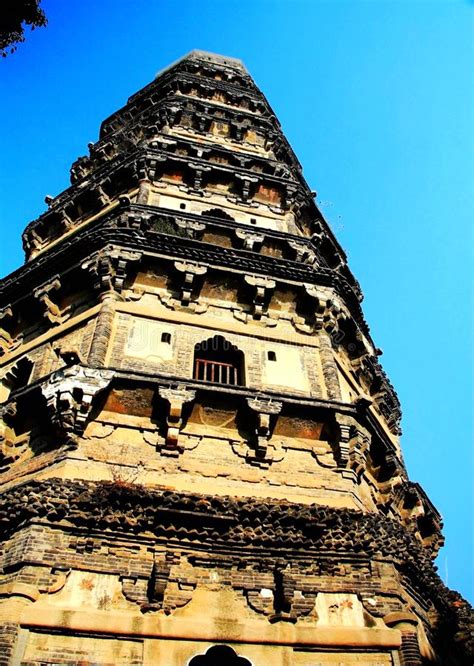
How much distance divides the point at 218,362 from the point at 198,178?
8163 millimetres

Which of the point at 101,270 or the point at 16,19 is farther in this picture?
the point at 101,270

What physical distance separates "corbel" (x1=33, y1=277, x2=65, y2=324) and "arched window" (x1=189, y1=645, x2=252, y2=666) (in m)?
8.67

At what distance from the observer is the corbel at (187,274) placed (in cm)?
1419

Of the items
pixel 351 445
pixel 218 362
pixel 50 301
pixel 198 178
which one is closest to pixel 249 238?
pixel 198 178

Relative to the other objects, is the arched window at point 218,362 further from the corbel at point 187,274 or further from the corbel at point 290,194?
the corbel at point 290,194

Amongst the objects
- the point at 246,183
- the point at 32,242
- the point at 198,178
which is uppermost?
the point at 246,183

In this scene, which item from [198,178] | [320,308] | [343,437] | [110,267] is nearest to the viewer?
[343,437]

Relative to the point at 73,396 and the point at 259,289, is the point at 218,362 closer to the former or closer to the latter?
the point at 259,289

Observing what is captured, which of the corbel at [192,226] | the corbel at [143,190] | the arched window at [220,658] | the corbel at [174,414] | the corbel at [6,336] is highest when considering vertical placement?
the corbel at [143,190]

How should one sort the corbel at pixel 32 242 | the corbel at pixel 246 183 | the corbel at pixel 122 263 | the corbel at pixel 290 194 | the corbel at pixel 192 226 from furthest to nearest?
the corbel at pixel 32 242 → the corbel at pixel 290 194 → the corbel at pixel 246 183 → the corbel at pixel 192 226 → the corbel at pixel 122 263

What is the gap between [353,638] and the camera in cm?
898

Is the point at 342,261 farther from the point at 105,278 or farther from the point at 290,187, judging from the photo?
the point at 105,278

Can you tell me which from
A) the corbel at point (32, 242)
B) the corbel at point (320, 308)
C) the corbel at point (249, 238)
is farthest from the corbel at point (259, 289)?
the corbel at point (32, 242)

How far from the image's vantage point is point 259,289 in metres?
14.6
